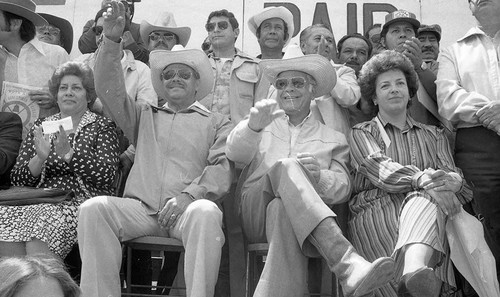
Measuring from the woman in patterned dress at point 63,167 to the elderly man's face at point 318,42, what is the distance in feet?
4.90

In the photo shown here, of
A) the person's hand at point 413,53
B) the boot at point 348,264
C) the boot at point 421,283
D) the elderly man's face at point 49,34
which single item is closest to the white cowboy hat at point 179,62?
the person's hand at point 413,53

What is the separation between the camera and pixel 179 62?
199 inches

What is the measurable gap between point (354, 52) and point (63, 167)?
2.32 meters

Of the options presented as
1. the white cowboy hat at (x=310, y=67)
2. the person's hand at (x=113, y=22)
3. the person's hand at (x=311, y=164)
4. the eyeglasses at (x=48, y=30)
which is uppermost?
the eyeglasses at (x=48, y=30)

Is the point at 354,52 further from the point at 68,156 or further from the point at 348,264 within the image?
the point at 348,264

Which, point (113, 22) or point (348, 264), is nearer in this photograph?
point (348, 264)

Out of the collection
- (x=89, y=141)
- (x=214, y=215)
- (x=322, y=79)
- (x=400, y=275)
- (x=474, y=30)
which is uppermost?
(x=474, y=30)

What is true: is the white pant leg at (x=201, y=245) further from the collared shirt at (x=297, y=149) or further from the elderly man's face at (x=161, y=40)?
the elderly man's face at (x=161, y=40)

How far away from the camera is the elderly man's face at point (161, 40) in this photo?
617cm

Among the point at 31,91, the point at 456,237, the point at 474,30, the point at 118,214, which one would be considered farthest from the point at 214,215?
the point at 474,30

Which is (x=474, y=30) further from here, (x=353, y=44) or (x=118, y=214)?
(x=118, y=214)

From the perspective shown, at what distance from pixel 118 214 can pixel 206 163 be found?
0.70 m

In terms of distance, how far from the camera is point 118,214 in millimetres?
4297

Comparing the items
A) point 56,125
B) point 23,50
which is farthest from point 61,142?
point 23,50
